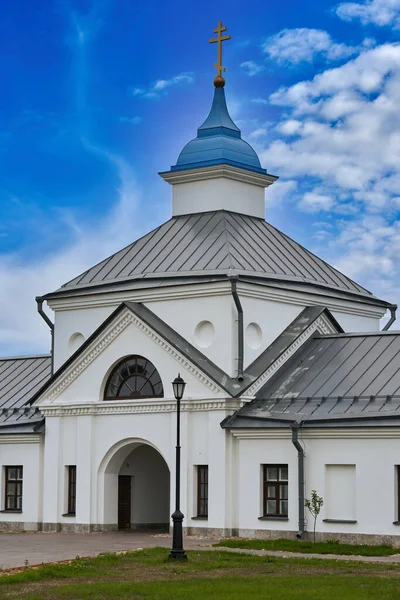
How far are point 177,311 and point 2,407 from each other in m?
8.43

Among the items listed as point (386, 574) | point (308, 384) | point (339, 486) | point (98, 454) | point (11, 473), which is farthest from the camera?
point (11, 473)

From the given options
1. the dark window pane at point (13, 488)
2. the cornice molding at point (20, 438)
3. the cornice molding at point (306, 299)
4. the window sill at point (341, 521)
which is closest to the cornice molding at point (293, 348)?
the cornice molding at point (306, 299)

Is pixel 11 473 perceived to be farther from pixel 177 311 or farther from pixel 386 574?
pixel 386 574

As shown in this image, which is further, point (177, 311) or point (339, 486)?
point (177, 311)

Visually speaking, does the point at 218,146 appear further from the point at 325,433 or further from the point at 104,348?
the point at 325,433

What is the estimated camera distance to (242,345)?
32.1 metres

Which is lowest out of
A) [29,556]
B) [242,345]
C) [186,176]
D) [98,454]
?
[29,556]

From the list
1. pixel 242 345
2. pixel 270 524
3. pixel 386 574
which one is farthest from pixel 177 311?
pixel 386 574

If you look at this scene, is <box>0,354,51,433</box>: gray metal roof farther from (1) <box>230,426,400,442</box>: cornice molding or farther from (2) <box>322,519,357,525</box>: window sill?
(2) <box>322,519,357,525</box>: window sill

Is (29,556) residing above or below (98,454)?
below

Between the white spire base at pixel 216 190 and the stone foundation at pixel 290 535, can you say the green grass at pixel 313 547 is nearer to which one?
the stone foundation at pixel 290 535

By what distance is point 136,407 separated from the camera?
109ft

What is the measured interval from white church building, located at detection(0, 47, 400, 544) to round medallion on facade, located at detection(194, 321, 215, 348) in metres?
0.04

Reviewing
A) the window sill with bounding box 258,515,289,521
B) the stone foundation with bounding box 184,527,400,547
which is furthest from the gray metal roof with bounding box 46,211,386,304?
the stone foundation with bounding box 184,527,400,547
